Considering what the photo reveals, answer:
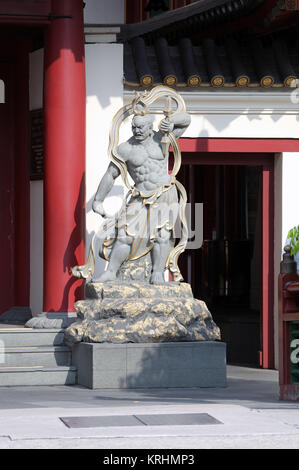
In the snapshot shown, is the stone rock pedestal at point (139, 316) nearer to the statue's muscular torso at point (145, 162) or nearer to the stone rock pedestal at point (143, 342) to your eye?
the stone rock pedestal at point (143, 342)

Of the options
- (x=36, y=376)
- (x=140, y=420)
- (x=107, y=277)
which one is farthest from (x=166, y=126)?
(x=140, y=420)

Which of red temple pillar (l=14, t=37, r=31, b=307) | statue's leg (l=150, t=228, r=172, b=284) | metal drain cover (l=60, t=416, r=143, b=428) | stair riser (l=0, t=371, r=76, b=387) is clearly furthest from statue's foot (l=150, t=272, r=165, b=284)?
metal drain cover (l=60, t=416, r=143, b=428)

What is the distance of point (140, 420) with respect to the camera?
9797 mm

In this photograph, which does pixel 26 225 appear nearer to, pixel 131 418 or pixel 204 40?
pixel 204 40

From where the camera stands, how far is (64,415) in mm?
10102

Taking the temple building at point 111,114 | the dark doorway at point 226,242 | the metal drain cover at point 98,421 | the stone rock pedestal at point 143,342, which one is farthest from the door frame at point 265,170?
the metal drain cover at point 98,421

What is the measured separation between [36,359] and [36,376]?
13.8 inches

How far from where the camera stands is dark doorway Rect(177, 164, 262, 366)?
18281 millimetres

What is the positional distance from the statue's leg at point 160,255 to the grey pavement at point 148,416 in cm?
148

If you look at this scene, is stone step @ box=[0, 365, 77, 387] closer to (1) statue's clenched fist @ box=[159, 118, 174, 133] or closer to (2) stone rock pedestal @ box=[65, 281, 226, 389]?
(2) stone rock pedestal @ box=[65, 281, 226, 389]

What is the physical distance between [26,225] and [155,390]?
411 centimetres

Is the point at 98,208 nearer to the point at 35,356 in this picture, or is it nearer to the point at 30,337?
the point at 30,337

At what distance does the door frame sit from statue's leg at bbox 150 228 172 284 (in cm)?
215

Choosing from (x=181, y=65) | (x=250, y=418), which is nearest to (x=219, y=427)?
(x=250, y=418)
